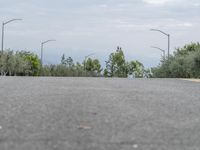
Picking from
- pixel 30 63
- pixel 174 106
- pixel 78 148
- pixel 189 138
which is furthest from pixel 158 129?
pixel 30 63

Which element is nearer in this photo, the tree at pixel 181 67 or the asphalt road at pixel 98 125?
the asphalt road at pixel 98 125

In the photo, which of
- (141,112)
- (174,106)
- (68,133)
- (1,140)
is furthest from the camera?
(174,106)

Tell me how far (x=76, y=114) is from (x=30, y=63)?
76.7 metres

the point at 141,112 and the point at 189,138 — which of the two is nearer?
the point at 189,138

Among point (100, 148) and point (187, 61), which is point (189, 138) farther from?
point (187, 61)

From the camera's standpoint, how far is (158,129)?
10.0 meters

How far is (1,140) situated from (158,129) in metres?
2.88

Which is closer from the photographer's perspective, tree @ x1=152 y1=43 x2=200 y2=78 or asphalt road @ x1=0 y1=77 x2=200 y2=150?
asphalt road @ x1=0 y1=77 x2=200 y2=150

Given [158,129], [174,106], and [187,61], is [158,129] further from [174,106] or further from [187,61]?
[187,61]

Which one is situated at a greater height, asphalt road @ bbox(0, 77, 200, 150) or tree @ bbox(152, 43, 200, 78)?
tree @ bbox(152, 43, 200, 78)

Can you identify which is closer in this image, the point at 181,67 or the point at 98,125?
the point at 98,125

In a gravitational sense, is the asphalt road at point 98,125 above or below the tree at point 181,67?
below

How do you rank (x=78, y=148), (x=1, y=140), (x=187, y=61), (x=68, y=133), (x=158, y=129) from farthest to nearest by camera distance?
(x=187, y=61), (x=158, y=129), (x=68, y=133), (x=1, y=140), (x=78, y=148)

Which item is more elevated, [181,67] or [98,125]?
[181,67]
